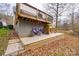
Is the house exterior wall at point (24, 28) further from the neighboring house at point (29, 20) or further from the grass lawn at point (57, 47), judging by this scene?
the grass lawn at point (57, 47)

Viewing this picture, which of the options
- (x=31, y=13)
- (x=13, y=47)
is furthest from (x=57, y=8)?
(x=13, y=47)

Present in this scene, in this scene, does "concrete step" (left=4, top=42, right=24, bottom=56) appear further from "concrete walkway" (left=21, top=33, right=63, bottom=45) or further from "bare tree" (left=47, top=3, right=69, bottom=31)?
"bare tree" (left=47, top=3, right=69, bottom=31)

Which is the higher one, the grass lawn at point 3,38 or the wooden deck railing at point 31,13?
the wooden deck railing at point 31,13

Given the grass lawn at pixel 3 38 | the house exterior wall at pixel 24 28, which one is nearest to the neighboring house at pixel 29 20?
the house exterior wall at pixel 24 28

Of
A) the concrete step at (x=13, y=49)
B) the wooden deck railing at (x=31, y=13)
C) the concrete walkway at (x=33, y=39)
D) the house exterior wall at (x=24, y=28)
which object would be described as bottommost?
the concrete step at (x=13, y=49)

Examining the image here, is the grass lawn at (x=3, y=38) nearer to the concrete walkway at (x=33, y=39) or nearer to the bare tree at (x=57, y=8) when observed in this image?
the concrete walkway at (x=33, y=39)

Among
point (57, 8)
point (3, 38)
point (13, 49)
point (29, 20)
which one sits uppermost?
point (57, 8)

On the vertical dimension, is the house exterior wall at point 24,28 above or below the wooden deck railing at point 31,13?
below

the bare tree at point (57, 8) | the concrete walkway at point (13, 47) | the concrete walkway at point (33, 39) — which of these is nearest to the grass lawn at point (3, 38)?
the concrete walkway at point (13, 47)

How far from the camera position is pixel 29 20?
1.81m

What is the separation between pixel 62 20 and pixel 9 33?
22.2 inches

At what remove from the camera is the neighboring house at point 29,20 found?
1.78 m

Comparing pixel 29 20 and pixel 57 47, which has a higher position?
pixel 29 20

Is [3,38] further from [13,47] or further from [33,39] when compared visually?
[33,39]
